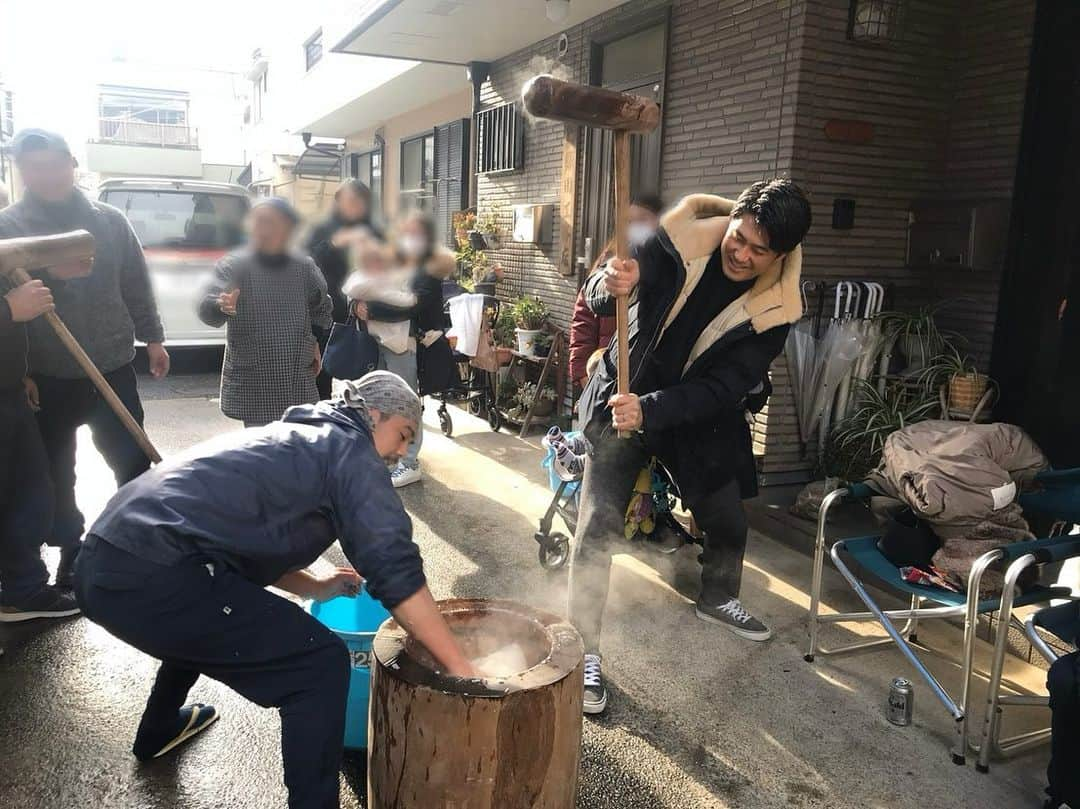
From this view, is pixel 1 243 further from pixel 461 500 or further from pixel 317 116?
pixel 317 116

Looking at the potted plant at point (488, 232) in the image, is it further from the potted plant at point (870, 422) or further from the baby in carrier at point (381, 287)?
the potted plant at point (870, 422)

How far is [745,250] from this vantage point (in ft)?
9.90

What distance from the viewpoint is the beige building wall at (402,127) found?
1128 cm

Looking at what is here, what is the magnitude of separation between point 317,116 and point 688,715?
14.0 metres

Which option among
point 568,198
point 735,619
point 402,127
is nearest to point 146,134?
point 402,127

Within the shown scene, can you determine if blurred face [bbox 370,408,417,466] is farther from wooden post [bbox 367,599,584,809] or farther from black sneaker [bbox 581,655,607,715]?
black sneaker [bbox 581,655,607,715]

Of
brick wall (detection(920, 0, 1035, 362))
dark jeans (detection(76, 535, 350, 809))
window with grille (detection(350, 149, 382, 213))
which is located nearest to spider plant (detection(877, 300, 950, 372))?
brick wall (detection(920, 0, 1035, 362))

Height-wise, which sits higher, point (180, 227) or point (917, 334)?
point (180, 227)

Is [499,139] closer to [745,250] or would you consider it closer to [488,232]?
[488,232]

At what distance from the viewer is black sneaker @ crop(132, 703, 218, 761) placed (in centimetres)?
269

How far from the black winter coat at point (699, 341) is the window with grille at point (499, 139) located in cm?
545

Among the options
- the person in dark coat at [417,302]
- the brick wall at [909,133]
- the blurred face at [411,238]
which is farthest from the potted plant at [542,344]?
the brick wall at [909,133]

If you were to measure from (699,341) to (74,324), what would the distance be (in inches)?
106

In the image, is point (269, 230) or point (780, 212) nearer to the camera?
point (780, 212)
